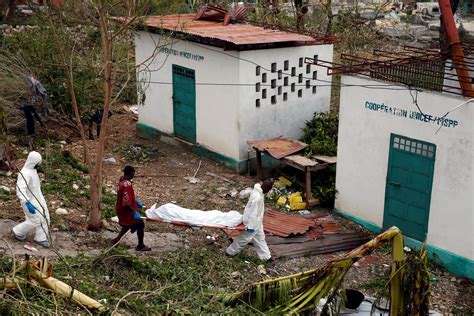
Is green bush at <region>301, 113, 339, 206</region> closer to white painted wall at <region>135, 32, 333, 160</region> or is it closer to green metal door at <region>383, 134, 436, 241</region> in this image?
white painted wall at <region>135, 32, 333, 160</region>

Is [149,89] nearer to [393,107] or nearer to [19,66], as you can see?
[19,66]

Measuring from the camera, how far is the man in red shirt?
8383 millimetres

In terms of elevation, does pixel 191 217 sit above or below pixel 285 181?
above

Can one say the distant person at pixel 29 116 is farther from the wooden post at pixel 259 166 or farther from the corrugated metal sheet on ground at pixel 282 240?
the corrugated metal sheet on ground at pixel 282 240

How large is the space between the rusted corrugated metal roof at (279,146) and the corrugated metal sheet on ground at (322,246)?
228 centimetres

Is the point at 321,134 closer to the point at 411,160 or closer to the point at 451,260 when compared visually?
the point at 411,160

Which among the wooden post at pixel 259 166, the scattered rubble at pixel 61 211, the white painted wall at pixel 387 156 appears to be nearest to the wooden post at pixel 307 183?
the white painted wall at pixel 387 156

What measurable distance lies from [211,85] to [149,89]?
2.31 m

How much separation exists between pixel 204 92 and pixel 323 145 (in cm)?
281

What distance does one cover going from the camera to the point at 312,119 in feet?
45.6

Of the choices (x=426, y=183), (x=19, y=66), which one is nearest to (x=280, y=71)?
(x=426, y=183)

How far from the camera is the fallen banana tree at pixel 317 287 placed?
18.3 feet

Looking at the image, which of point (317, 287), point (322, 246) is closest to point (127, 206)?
point (322, 246)

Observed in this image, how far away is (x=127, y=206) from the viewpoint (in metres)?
8.44
